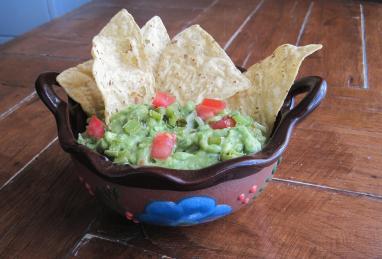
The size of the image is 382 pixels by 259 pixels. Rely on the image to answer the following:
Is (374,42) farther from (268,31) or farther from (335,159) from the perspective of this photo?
(335,159)

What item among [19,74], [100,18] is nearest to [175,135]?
[19,74]

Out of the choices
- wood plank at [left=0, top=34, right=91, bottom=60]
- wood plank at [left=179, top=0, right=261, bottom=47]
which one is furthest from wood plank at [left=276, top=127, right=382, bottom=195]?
wood plank at [left=0, top=34, right=91, bottom=60]

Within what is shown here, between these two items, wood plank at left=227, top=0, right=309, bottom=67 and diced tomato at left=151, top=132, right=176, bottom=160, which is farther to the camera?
wood plank at left=227, top=0, right=309, bottom=67

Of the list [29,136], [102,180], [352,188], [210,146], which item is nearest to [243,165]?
[210,146]

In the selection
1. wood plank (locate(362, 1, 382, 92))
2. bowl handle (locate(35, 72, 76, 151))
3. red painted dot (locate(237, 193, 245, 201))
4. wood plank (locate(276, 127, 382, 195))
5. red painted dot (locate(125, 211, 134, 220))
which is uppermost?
bowl handle (locate(35, 72, 76, 151))

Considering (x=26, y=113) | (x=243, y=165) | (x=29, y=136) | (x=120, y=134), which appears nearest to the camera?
(x=243, y=165)

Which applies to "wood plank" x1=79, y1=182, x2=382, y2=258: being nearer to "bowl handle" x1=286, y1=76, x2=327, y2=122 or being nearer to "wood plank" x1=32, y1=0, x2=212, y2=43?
"bowl handle" x1=286, y1=76, x2=327, y2=122

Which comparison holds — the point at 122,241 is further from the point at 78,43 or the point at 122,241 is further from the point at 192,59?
the point at 78,43

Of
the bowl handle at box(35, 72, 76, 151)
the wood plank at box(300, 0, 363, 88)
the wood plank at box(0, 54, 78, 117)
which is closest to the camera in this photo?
the bowl handle at box(35, 72, 76, 151)

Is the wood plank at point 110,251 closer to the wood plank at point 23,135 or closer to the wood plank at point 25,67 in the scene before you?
the wood plank at point 23,135
